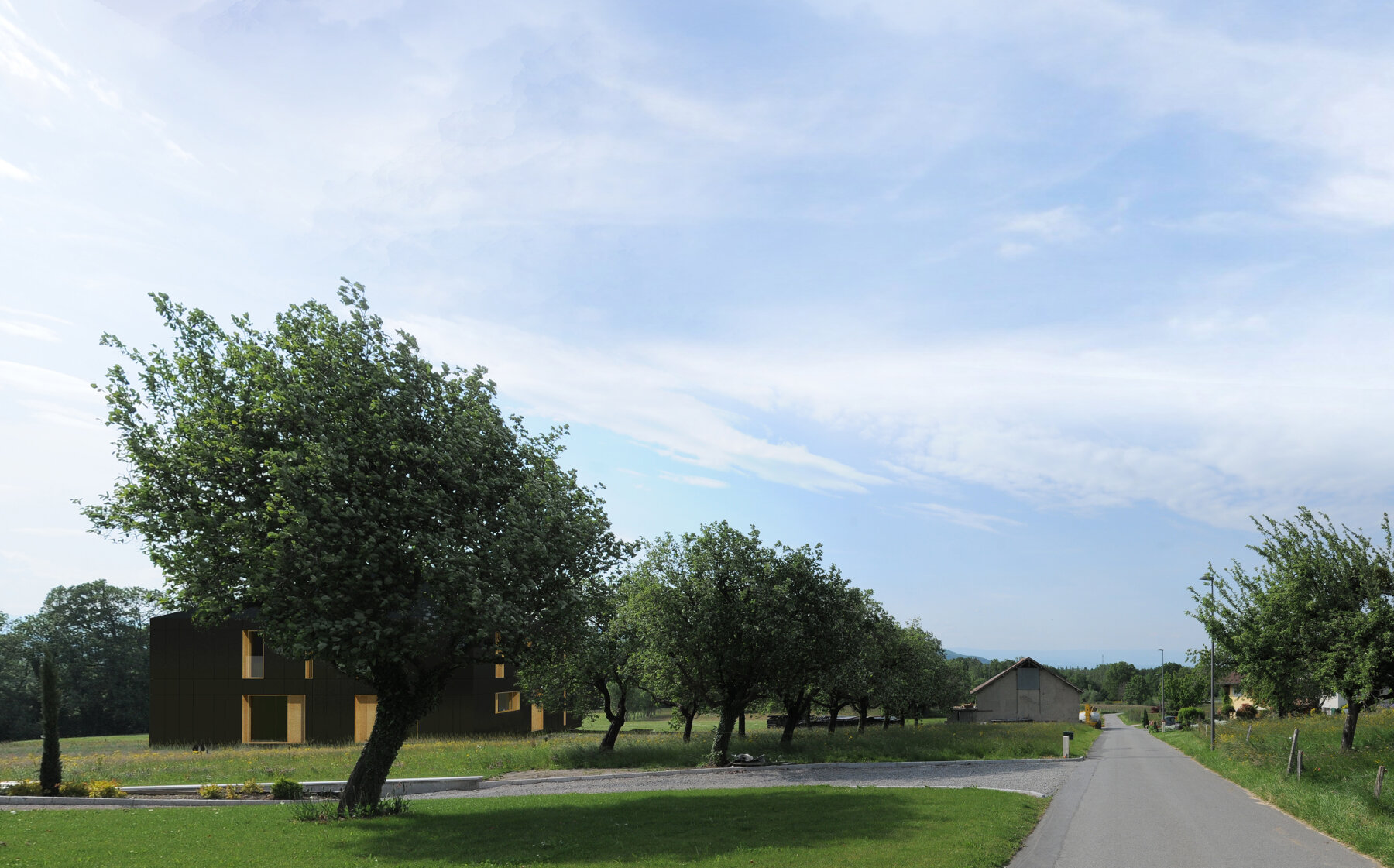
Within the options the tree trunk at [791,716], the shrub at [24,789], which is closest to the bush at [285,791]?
the shrub at [24,789]

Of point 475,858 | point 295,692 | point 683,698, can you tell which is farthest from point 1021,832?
point 295,692

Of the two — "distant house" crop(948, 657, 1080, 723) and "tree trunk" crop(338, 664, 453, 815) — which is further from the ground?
"tree trunk" crop(338, 664, 453, 815)

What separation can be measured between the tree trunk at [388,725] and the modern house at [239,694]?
1561 inches

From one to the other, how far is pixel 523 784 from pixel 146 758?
22831mm

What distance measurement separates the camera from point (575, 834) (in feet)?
63.7

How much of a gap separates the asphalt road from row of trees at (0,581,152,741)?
8024 centimetres

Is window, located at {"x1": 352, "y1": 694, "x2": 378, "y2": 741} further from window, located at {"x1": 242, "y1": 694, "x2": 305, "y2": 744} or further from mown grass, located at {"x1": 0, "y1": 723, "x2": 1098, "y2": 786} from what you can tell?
mown grass, located at {"x1": 0, "y1": 723, "x2": 1098, "y2": 786}

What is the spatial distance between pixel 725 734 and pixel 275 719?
38.2 meters

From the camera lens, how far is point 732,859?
16000mm

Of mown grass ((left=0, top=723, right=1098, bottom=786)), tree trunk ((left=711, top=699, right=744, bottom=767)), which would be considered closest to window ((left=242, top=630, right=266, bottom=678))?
mown grass ((left=0, top=723, right=1098, bottom=786))

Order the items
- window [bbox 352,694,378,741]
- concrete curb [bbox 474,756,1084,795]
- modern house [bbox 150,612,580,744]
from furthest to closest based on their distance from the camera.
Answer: window [bbox 352,694,378,741] < modern house [bbox 150,612,580,744] < concrete curb [bbox 474,756,1084,795]

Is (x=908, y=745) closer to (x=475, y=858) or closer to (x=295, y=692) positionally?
(x=475, y=858)

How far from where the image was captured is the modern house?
5844 cm

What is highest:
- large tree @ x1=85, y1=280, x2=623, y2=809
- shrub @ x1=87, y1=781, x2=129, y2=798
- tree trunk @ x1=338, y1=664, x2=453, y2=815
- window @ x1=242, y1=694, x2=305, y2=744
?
large tree @ x1=85, y1=280, x2=623, y2=809
